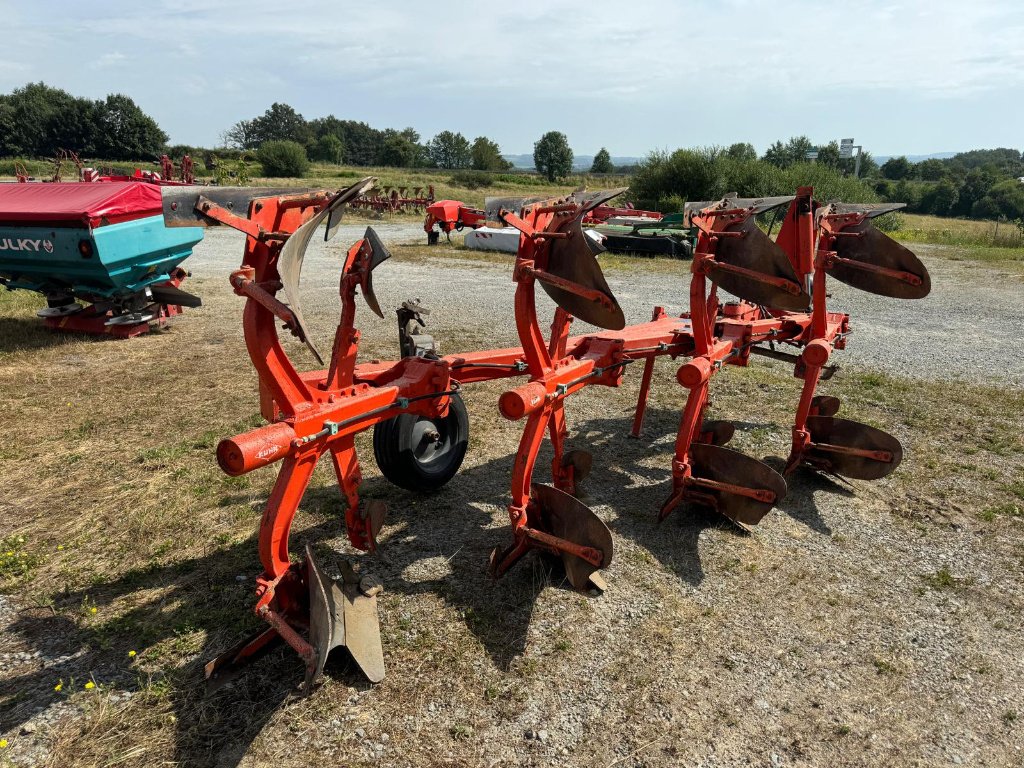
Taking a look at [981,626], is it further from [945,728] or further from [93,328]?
[93,328]

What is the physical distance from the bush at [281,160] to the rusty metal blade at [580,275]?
151 ft

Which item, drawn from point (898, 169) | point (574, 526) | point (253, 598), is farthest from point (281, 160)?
point (898, 169)

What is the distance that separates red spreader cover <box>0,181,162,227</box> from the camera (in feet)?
22.5

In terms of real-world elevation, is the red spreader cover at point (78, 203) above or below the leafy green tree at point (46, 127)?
below

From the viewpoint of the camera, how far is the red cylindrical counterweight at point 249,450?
8.17ft

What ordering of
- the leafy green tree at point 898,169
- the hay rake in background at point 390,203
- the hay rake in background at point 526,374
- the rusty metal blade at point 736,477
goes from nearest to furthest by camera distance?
the hay rake in background at point 526,374
the rusty metal blade at point 736,477
the hay rake in background at point 390,203
the leafy green tree at point 898,169

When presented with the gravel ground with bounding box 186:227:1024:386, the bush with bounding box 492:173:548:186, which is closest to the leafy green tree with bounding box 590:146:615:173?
the bush with bounding box 492:173:548:186

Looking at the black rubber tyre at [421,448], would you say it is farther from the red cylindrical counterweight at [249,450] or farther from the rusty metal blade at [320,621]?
the red cylindrical counterweight at [249,450]

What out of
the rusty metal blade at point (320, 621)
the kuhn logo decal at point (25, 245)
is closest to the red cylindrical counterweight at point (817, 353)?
the rusty metal blade at point (320, 621)

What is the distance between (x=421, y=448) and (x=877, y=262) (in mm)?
3605

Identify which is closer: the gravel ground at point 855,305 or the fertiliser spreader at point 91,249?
the fertiliser spreader at point 91,249

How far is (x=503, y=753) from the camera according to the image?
8.34ft

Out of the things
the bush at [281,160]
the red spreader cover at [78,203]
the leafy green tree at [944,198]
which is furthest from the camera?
the leafy green tree at [944,198]

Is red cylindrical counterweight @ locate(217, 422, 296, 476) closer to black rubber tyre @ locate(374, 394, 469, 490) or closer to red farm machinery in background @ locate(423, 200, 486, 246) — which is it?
red farm machinery in background @ locate(423, 200, 486, 246)
